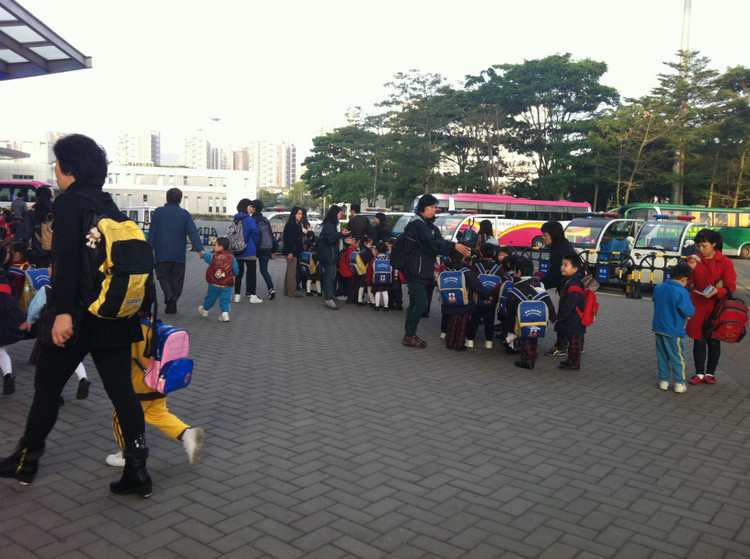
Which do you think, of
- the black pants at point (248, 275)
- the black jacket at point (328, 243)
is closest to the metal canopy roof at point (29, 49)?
the black pants at point (248, 275)

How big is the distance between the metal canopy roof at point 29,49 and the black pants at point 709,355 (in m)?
9.56

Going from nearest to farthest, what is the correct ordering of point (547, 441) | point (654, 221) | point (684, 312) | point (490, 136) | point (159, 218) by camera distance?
point (547, 441)
point (684, 312)
point (159, 218)
point (654, 221)
point (490, 136)

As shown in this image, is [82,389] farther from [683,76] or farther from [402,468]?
[683,76]

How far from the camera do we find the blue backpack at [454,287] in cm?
785

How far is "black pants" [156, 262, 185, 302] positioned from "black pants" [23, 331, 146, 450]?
5.68 meters

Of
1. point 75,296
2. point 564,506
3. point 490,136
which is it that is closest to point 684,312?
point 564,506

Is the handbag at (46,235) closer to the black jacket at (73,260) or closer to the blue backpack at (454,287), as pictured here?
the blue backpack at (454,287)

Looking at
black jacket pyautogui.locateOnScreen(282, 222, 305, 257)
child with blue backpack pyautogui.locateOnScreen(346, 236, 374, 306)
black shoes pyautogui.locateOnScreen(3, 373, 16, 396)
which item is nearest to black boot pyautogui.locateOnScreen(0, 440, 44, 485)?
black shoes pyautogui.locateOnScreen(3, 373, 16, 396)

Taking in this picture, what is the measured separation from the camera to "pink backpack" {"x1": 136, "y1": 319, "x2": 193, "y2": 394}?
378 centimetres

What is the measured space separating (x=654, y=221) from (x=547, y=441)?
1386 centimetres

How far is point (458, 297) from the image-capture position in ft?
25.8

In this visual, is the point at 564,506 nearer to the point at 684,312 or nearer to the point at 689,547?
the point at 689,547

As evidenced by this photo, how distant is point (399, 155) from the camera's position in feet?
146

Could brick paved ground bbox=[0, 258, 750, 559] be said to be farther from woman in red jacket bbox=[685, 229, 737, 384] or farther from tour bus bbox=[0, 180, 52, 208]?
tour bus bbox=[0, 180, 52, 208]
